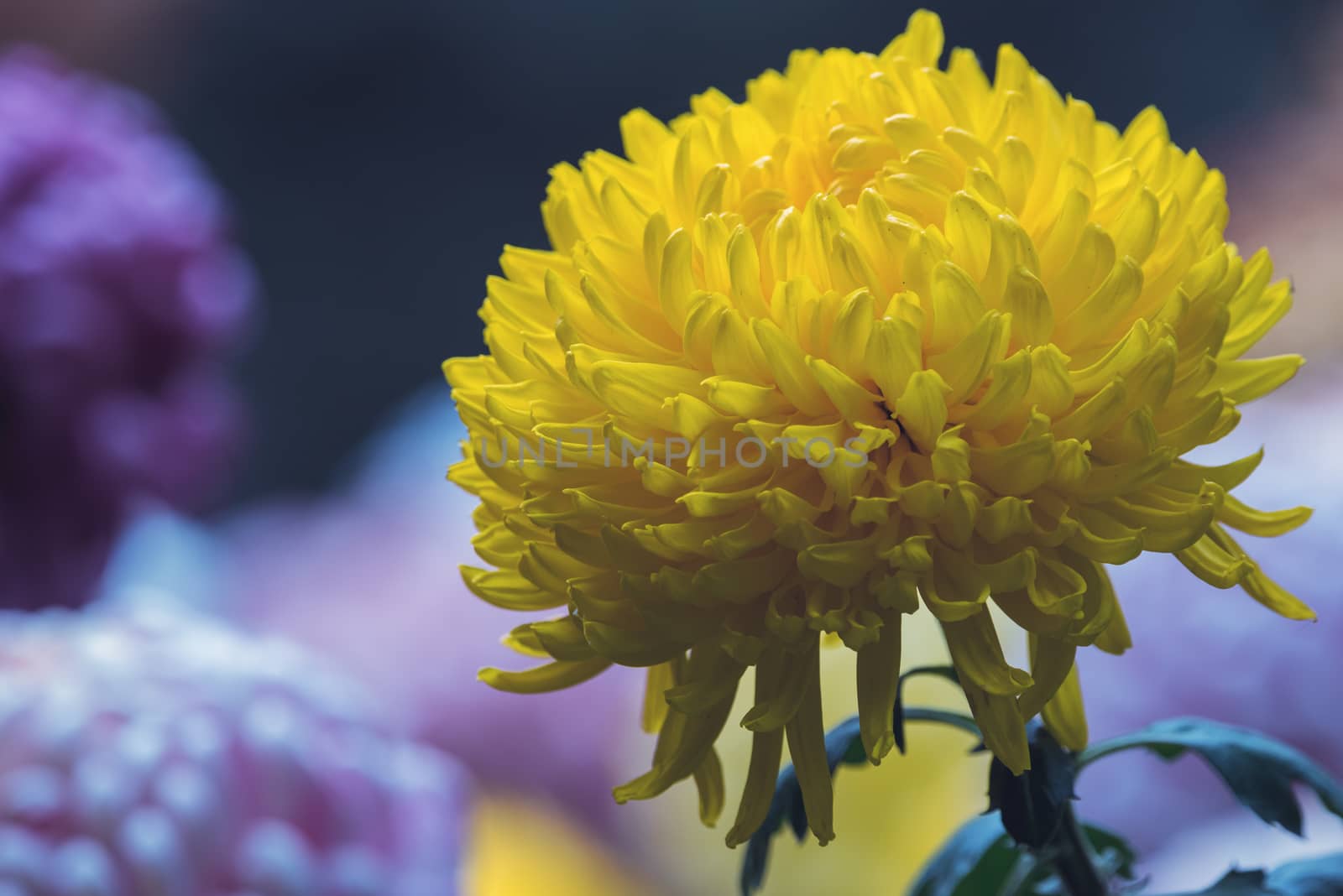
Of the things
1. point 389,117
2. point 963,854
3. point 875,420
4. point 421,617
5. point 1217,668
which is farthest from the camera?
point 389,117

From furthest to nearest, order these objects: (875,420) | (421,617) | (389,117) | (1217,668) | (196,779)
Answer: (389,117), (421,617), (1217,668), (196,779), (875,420)

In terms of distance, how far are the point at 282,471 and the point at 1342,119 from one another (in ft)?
3.47

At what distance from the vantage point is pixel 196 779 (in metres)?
0.52

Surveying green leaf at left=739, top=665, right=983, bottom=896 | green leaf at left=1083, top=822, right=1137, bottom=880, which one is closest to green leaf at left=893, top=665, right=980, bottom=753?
green leaf at left=739, top=665, right=983, bottom=896

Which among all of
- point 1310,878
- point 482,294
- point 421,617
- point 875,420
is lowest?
point 1310,878

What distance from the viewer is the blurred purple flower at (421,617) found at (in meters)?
0.84

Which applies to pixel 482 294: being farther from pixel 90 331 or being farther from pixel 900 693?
pixel 900 693

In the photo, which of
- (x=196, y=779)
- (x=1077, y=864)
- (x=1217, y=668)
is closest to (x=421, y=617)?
(x=196, y=779)

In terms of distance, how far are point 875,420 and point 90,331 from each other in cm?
59

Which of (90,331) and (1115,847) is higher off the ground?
(90,331)

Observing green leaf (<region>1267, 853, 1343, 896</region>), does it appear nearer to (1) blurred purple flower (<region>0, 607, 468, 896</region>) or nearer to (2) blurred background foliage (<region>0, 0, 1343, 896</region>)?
(2) blurred background foliage (<region>0, 0, 1343, 896</region>)

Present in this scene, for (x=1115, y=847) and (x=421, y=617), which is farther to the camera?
(x=421, y=617)

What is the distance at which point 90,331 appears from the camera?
0.74 metres

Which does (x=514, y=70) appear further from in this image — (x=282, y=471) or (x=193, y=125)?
A: (x=282, y=471)
